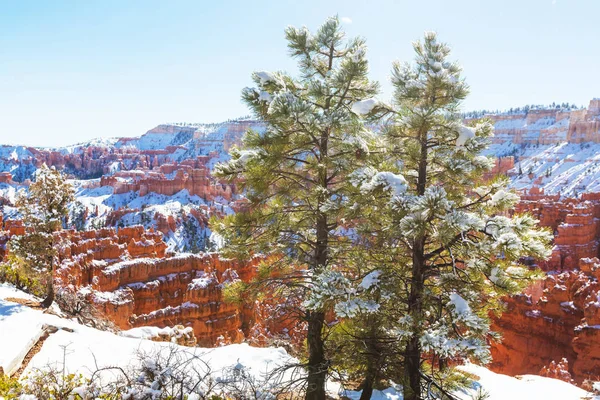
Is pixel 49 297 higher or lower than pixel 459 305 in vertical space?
lower

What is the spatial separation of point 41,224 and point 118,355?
6679 millimetres

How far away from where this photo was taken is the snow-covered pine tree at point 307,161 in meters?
6.50

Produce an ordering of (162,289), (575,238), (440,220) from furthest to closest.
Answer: (575,238) < (162,289) < (440,220)

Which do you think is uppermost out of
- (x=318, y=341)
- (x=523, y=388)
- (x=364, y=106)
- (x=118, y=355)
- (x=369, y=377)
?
(x=364, y=106)

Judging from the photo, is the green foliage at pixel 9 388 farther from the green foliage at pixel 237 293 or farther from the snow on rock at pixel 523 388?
the snow on rock at pixel 523 388

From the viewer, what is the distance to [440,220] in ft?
17.3

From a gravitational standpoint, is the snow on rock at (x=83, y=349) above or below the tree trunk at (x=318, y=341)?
below

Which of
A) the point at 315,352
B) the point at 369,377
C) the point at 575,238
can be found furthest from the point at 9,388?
the point at 575,238

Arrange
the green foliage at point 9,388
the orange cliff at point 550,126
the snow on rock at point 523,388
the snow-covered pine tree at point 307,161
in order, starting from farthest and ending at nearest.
Result: 1. the orange cliff at point 550,126
2. the snow on rock at point 523,388
3. the snow-covered pine tree at point 307,161
4. the green foliage at point 9,388

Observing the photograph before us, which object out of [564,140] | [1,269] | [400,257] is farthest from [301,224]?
[564,140]

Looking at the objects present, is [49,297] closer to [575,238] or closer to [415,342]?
[415,342]

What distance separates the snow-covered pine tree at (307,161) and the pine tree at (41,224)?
872 cm

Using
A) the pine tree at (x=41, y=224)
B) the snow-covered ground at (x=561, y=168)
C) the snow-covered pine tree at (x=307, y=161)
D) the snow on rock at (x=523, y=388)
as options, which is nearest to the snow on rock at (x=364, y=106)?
the snow-covered pine tree at (x=307, y=161)

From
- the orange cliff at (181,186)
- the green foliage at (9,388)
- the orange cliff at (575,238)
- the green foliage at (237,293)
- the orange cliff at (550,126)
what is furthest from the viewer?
the orange cliff at (550,126)
